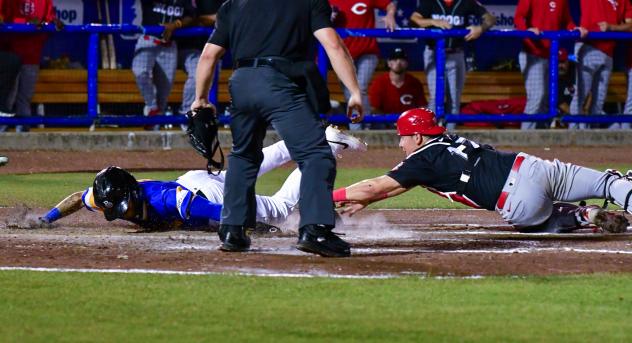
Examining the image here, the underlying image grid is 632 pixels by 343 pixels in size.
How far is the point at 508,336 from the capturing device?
5.24 m

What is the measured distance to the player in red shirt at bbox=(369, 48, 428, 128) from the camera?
647 inches

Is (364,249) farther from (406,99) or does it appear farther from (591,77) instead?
(591,77)

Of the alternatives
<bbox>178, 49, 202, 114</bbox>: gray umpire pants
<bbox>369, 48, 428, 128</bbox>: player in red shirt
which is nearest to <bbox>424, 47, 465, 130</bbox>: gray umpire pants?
<bbox>369, 48, 428, 128</bbox>: player in red shirt

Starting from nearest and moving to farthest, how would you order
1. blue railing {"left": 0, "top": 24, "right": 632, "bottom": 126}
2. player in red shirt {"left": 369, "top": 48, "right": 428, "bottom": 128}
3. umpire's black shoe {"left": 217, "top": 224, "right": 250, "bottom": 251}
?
1. umpire's black shoe {"left": 217, "top": 224, "right": 250, "bottom": 251}
2. blue railing {"left": 0, "top": 24, "right": 632, "bottom": 126}
3. player in red shirt {"left": 369, "top": 48, "right": 428, "bottom": 128}

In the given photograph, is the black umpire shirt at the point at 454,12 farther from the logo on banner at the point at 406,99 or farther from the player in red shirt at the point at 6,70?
the player in red shirt at the point at 6,70

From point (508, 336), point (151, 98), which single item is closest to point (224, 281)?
point (508, 336)

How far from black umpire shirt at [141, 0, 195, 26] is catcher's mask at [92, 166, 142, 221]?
706 centimetres

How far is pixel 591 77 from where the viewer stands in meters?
16.9

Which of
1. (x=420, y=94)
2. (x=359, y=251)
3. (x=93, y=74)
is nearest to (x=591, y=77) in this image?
(x=420, y=94)

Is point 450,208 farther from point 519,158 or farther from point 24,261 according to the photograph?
point 24,261

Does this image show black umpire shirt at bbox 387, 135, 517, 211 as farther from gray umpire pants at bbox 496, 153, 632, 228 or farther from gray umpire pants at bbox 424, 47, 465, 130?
gray umpire pants at bbox 424, 47, 465, 130

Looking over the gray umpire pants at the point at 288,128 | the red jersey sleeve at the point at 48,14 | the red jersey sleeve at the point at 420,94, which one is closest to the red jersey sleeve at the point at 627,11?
the red jersey sleeve at the point at 420,94

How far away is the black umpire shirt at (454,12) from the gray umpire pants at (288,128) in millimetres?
8883

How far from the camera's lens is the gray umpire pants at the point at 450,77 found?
16281 millimetres
